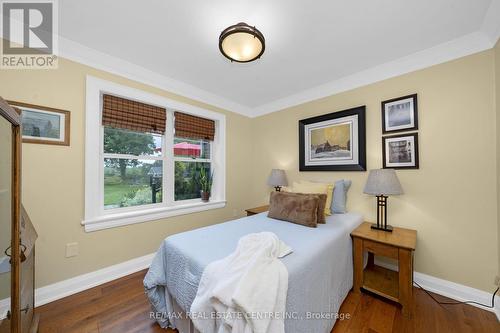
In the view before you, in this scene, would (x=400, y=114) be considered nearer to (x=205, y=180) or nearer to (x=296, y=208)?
(x=296, y=208)

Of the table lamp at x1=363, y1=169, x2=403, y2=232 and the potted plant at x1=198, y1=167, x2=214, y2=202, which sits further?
the potted plant at x1=198, y1=167, x2=214, y2=202

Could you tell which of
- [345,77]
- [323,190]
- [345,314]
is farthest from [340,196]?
[345,77]

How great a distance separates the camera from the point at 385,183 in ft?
5.98

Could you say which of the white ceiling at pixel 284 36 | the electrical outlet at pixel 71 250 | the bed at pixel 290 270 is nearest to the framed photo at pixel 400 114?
the white ceiling at pixel 284 36

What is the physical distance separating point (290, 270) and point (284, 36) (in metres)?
1.90

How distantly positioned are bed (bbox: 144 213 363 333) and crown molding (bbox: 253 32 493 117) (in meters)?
1.77

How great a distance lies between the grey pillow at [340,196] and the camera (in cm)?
231

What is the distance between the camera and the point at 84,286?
187 centimetres

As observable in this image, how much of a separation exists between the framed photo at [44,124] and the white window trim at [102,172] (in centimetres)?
17

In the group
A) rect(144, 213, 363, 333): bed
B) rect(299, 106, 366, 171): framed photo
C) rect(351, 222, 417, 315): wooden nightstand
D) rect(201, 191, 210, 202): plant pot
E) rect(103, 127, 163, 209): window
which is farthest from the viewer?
rect(201, 191, 210, 202): plant pot

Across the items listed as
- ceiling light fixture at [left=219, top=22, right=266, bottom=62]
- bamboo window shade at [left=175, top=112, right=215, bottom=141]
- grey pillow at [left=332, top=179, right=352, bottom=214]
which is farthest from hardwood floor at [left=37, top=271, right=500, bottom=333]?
ceiling light fixture at [left=219, top=22, right=266, bottom=62]

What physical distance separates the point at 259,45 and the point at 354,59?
1.23 meters

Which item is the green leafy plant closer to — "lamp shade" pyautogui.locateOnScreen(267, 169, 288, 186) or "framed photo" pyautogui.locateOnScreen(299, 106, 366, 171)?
"lamp shade" pyautogui.locateOnScreen(267, 169, 288, 186)

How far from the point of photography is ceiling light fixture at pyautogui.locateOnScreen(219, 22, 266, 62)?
1.38 meters
